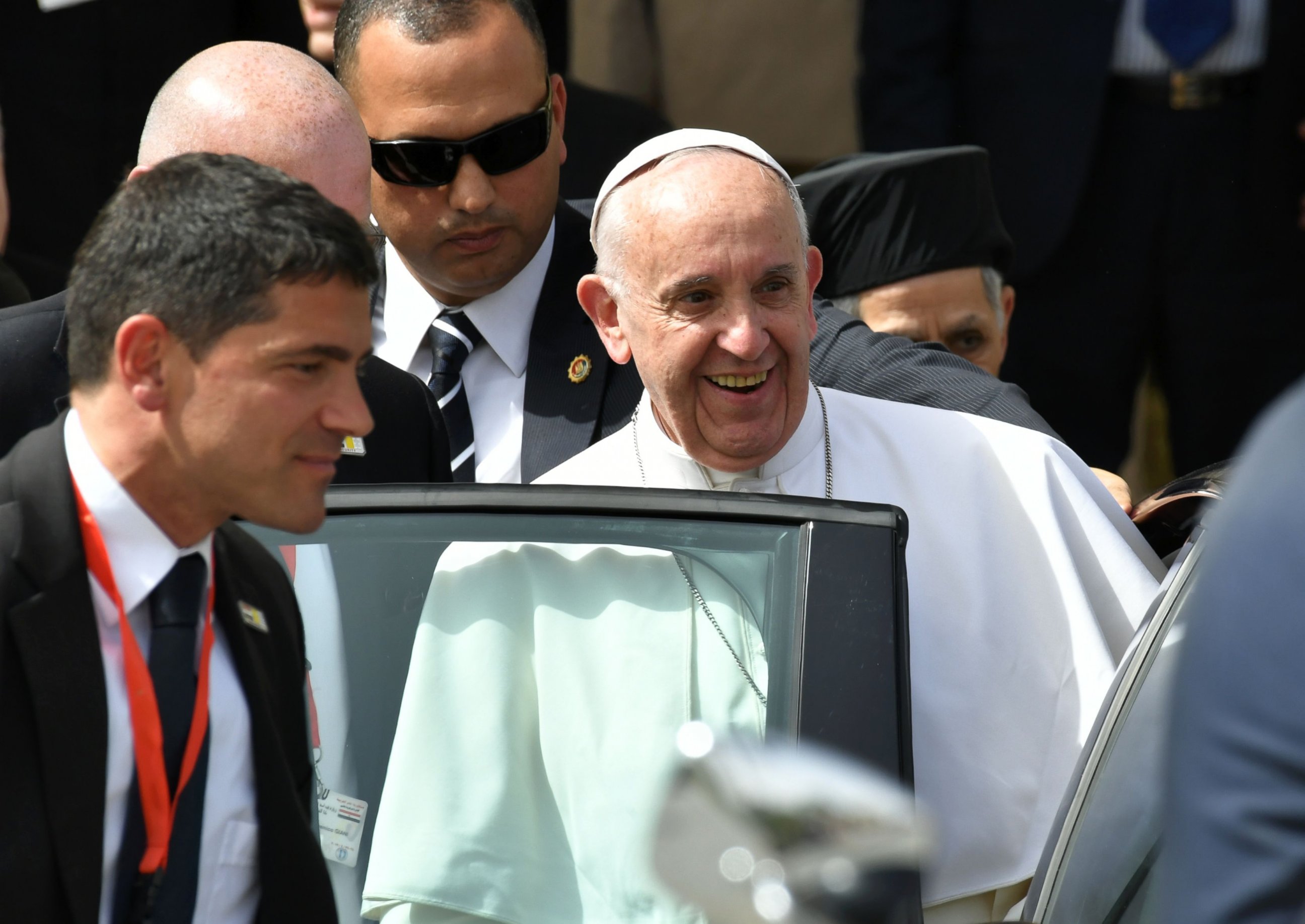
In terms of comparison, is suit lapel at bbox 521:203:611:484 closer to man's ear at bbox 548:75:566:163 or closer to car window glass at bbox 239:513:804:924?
man's ear at bbox 548:75:566:163

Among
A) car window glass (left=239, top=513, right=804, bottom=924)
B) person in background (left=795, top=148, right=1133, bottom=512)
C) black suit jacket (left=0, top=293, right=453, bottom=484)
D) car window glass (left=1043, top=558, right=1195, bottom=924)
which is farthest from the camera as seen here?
person in background (left=795, top=148, right=1133, bottom=512)

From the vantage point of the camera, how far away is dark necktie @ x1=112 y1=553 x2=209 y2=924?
6.12 feet

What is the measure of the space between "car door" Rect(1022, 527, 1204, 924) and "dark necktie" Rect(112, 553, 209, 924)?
104 centimetres

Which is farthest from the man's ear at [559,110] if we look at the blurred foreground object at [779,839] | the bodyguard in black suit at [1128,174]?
the blurred foreground object at [779,839]

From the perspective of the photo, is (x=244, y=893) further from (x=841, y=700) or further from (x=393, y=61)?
(x=393, y=61)

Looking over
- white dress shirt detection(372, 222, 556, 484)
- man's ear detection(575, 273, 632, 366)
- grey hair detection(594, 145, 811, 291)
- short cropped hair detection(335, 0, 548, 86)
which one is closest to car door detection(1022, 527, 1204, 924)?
grey hair detection(594, 145, 811, 291)

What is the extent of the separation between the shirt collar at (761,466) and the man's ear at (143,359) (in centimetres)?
154

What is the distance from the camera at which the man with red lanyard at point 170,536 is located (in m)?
1.83

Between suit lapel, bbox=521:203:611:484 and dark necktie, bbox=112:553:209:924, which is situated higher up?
dark necktie, bbox=112:553:209:924

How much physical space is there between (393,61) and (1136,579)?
173cm

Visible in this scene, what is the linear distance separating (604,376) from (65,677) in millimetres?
1945

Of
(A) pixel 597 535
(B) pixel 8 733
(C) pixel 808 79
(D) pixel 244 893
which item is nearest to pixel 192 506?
(B) pixel 8 733

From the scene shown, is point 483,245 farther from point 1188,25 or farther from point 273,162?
point 1188,25

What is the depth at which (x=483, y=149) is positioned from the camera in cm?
361
